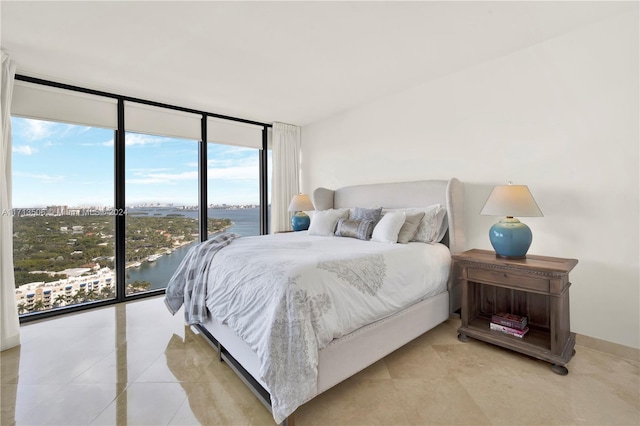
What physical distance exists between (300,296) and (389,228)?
58.4 inches

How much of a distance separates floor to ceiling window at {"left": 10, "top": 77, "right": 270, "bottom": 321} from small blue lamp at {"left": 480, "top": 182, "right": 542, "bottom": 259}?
364 cm

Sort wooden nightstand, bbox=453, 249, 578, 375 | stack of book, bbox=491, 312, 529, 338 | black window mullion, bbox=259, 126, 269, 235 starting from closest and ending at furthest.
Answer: wooden nightstand, bbox=453, 249, 578, 375, stack of book, bbox=491, 312, 529, 338, black window mullion, bbox=259, 126, 269, 235

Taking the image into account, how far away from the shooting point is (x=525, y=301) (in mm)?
2477

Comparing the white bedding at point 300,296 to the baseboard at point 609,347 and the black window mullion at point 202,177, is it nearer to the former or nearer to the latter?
the baseboard at point 609,347

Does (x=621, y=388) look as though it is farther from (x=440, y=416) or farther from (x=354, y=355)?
(x=354, y=355)

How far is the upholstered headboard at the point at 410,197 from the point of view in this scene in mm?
2807

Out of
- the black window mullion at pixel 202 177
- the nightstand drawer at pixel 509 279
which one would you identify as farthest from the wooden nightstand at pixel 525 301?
the black window mullion at pixel 202 177

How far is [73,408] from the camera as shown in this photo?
1655mm

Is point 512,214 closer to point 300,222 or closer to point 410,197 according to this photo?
point 410,197

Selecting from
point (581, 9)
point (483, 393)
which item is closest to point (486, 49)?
point (581, 9)

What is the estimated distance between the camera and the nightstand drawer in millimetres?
2027

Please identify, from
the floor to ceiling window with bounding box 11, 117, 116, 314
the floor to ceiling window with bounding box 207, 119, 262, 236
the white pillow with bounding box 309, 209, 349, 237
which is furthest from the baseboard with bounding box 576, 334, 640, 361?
the floor to ceiling window with bounding box 11, 117, 116, 314

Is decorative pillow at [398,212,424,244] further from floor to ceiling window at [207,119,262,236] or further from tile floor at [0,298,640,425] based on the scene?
floor to ceiling window at [207,119,262,236]

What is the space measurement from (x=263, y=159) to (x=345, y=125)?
1.54 meters
